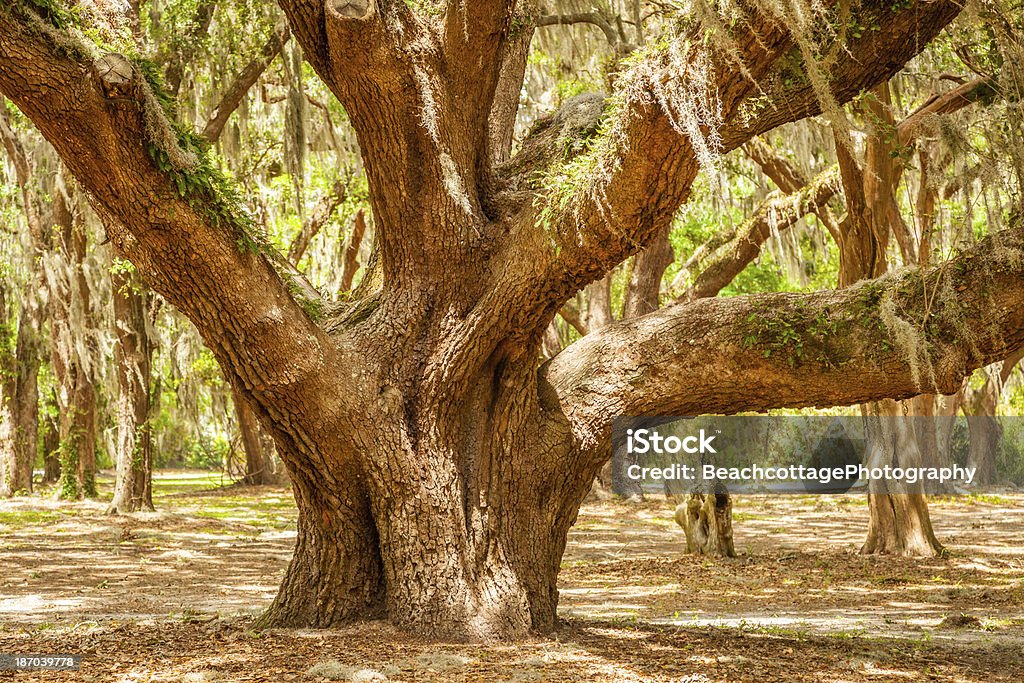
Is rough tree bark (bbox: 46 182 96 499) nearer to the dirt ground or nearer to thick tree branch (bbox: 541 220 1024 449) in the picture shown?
the dirt ground

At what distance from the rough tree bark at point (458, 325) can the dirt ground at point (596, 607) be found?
19.6 inches

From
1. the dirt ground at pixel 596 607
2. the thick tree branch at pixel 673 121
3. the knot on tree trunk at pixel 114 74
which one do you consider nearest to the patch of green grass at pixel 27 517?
the dirt ground at pixel 596 607

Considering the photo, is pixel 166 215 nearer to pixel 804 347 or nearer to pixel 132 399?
pixel 804 347

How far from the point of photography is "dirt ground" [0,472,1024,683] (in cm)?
454

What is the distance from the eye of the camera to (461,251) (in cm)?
523

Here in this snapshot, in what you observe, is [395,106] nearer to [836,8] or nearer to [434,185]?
[434,185]

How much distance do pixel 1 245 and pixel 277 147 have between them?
4807mm

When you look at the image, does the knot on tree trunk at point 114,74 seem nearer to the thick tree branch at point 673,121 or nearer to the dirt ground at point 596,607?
the thick tree branch at point 673,121

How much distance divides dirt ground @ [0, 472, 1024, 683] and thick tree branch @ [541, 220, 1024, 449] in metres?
1.33

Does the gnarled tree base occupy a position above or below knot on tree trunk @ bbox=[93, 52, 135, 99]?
below

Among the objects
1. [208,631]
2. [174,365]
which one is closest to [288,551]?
[208,631]

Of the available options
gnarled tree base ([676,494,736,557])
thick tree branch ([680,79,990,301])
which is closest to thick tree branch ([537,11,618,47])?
thick tree branch ([680,79,990,301])

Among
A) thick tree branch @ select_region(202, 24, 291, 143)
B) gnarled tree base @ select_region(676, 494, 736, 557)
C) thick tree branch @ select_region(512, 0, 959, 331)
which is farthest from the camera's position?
thick tree branch @ select_region(202, 24, 291, 143)

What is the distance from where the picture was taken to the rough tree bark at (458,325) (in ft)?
14.7
